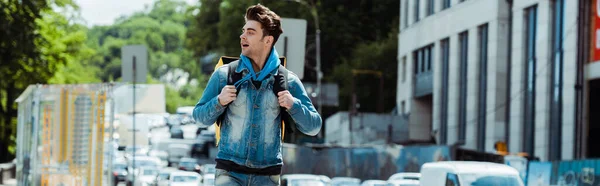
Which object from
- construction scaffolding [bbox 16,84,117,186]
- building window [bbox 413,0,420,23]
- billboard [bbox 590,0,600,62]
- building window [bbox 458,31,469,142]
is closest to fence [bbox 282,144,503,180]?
billboard [bbox 590,0,600,62]

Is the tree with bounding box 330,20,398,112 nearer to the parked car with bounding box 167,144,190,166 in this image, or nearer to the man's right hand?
the parked car with bounding box 167,144,190,166

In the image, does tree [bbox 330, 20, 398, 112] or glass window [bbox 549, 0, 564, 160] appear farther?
tree [bbox 330, 20, 398, 112]

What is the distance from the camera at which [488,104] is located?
2259 inches

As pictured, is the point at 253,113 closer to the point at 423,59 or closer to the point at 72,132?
the point at 72,132

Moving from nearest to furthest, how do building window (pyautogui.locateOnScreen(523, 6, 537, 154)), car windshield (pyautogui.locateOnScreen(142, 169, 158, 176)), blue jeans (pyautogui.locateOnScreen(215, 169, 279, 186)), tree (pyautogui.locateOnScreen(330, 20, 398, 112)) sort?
blue jeans (pyautogui.locateOnScreen(215, 169, 279, 186)) → car windshield (pyautogui.locateOnScreen(142, 169, 158, 176)) → building window (pyautogui.locateOnScreen(523, 6, 537, 154)) → tree (pyautogui.locateOnScreen(330, 20, 398, 112))

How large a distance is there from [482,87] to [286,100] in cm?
5332

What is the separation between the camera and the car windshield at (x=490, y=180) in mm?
25703

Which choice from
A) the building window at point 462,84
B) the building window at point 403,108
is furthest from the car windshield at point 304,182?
the building window at point 403,108

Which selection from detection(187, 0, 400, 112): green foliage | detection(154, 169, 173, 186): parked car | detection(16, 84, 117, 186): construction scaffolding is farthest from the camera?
detection(187, 0, 400, 112): green foliage

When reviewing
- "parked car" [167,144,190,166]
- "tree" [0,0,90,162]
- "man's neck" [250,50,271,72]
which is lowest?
"parked car" [167,144,190,166]

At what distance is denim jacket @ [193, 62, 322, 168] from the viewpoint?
21.3ft

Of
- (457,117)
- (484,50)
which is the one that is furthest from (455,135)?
(484,50)

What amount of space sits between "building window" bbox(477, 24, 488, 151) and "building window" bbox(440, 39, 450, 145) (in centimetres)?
528

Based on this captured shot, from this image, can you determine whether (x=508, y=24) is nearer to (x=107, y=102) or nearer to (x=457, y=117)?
Answer: (x=457, y=117)
